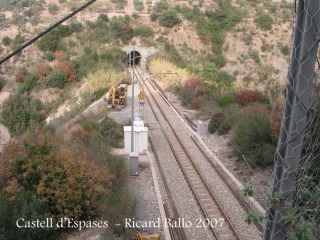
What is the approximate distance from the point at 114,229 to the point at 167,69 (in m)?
32.8

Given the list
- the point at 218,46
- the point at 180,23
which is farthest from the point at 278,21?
the point at 180,23

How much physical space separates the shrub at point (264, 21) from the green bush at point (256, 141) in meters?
45.3

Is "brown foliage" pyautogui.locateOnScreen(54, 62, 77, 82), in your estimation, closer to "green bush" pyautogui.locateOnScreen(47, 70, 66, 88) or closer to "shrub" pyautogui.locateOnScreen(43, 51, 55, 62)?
"green bush" pyautogui.locateOnScreen(47, 70, 66, 88)

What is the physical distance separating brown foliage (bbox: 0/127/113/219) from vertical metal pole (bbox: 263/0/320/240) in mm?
9398

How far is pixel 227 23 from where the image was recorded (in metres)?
61.4

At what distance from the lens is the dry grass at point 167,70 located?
126 feet

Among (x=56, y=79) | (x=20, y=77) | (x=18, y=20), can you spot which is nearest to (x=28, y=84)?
(x=20, y=77)

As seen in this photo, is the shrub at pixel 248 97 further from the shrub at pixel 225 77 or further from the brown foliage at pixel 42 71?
the brown foliage at pixel 42 71

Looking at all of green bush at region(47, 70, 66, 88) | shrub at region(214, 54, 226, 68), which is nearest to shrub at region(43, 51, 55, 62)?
green bush at region(47, 70, 66, 88)

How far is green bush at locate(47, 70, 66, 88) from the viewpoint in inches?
1617


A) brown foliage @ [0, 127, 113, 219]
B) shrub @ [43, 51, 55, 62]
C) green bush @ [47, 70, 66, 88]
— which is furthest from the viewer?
shrub @ [43, 51, 55, 62]

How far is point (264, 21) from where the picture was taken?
196ft

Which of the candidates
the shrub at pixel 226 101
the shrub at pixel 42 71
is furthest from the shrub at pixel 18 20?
the shrub at pixel 226 101

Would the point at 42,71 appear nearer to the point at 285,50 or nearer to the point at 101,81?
the point at 101,81
